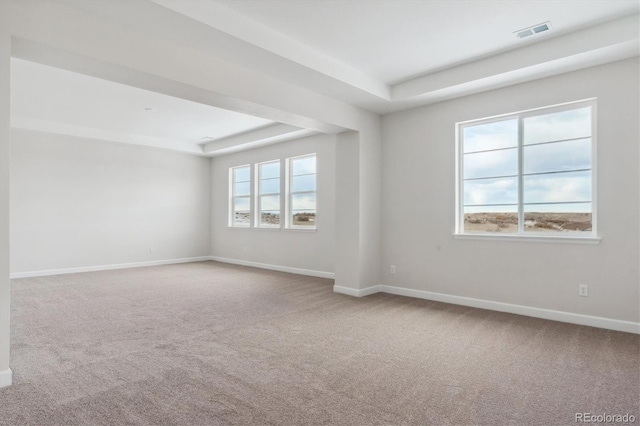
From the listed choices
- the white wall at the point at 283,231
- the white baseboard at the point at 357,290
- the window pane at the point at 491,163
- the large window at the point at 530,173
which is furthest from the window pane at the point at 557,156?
the white wall at the point at 283,231

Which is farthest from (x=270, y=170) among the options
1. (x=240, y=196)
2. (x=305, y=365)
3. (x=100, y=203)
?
(x=305, y=365)

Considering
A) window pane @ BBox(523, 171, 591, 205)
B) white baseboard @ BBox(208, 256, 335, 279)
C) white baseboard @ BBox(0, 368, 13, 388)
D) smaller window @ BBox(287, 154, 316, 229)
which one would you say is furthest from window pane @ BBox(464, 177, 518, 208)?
white baseboard @ BBox(0, 368, 13, 388)

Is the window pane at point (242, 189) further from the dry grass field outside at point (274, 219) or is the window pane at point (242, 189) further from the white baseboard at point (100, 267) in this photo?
the white baseboard at point (100, 267)

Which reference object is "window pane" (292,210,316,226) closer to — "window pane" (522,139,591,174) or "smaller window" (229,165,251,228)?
"smaller window" (229,165,251,228)

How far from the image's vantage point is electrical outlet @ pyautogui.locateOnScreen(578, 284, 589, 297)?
12.4ft

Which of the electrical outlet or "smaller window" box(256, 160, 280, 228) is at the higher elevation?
"smaller window" box(256, 160, 280, 228)

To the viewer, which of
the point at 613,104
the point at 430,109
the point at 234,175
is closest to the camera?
the point at 613,104

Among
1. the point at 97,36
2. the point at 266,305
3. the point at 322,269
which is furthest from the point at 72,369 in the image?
the point at 322,269

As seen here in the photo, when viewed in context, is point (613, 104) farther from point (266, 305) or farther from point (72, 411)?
point (72, 411)

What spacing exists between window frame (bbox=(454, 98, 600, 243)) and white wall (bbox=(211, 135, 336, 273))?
240 cm

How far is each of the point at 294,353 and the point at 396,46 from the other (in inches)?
123

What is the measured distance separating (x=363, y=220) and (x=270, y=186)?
330 centimetres

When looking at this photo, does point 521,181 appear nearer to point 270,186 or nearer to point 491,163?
point 491,163

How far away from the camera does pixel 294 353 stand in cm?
304
